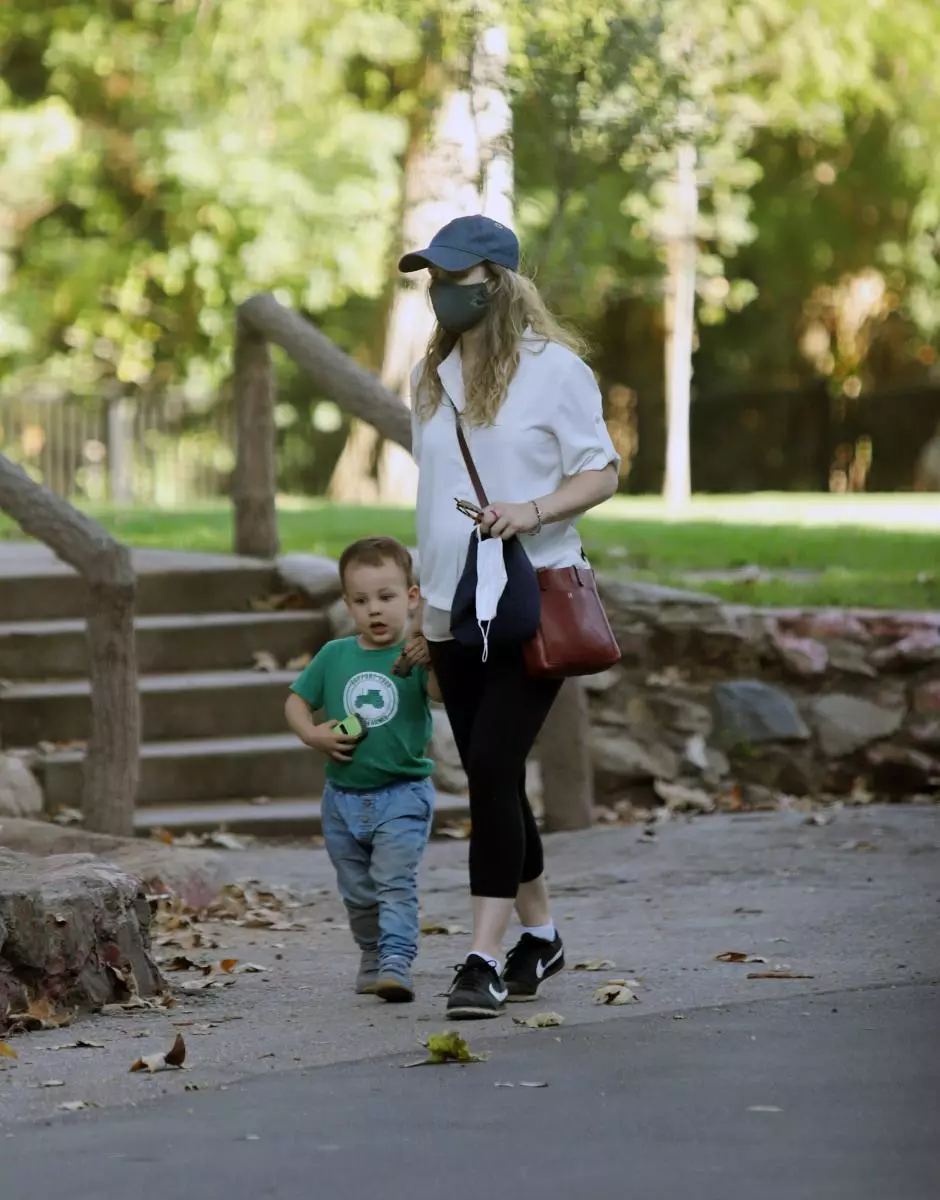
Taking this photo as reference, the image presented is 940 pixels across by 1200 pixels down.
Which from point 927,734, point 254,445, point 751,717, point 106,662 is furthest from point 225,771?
point 927,734

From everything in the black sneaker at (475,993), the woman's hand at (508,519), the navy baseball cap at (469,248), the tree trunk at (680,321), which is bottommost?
the black sneaker at (475,993)

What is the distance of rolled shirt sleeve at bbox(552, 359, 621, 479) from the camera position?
546 centimetres

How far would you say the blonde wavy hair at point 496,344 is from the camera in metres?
5.47

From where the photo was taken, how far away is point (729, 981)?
5.78m

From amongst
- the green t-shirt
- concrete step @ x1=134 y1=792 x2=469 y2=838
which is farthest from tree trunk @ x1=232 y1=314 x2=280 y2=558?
the green t-shirt

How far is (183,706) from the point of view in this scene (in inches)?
367

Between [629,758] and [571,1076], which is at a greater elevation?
[629,758]

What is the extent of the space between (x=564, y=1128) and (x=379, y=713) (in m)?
1.79

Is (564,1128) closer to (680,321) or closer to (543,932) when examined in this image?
(543,932)

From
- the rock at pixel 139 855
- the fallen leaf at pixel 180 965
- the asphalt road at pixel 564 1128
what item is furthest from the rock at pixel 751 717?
the asphalt road at pixel 564 1128

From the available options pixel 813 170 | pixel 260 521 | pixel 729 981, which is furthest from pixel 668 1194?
pixel 813 170

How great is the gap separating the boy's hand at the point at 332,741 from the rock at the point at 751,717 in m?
4.84

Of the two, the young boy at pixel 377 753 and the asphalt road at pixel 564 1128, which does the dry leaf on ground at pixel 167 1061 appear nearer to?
the asphalt road at pixel 564 1128

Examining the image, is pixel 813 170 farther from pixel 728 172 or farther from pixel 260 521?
pixel 260 521
